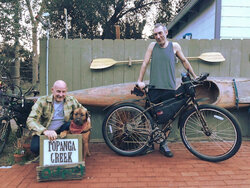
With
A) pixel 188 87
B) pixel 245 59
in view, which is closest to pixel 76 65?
pixel 188 87

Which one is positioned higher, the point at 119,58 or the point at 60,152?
the point at 119,58

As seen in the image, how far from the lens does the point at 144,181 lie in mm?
2311

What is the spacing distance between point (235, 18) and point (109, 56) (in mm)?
3765

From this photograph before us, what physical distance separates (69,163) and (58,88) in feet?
2.93

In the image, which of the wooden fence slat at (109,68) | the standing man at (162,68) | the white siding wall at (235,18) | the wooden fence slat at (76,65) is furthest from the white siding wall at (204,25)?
the wooden fence slat at (76,65)

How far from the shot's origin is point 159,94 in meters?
3.01

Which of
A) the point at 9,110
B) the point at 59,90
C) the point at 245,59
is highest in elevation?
the point at 245,59

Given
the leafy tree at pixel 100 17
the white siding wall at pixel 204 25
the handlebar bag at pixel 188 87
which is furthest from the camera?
the leafy tree at pixel 100 17

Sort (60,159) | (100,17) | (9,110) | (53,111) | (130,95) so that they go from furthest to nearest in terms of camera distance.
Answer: (100,17), (130,95), (9,110), (53,111), (60,159)

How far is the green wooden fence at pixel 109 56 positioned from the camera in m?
3.79

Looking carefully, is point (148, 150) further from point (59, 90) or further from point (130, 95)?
point (59, 90)

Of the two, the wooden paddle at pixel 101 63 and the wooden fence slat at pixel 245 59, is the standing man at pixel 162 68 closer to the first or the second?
the wooden paddle at pixel 101 63

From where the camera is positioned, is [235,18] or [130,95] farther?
[235,18]

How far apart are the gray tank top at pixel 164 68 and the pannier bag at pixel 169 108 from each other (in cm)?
20
